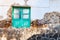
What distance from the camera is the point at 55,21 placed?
7.29 ft

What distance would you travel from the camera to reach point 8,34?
7.13 feet

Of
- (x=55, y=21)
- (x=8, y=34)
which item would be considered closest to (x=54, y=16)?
(x=55, y=21)

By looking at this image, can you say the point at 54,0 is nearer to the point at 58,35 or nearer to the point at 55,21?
the point at 55,21

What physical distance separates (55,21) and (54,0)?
229 millimetres

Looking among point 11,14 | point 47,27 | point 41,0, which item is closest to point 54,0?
point 41,0

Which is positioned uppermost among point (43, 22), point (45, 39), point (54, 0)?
point (54, 0)

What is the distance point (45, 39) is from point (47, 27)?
5.2 inches

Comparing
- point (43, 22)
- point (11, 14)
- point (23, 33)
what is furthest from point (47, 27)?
point (11, 14)

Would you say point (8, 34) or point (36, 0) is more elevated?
point (36, 0)

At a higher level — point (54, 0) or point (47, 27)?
point (54, 0)

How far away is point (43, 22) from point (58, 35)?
222 millimetres

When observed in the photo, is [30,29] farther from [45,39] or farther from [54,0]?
[54,0]

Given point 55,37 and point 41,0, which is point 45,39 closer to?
point 55,37

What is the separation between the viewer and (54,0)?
2.20 meters
